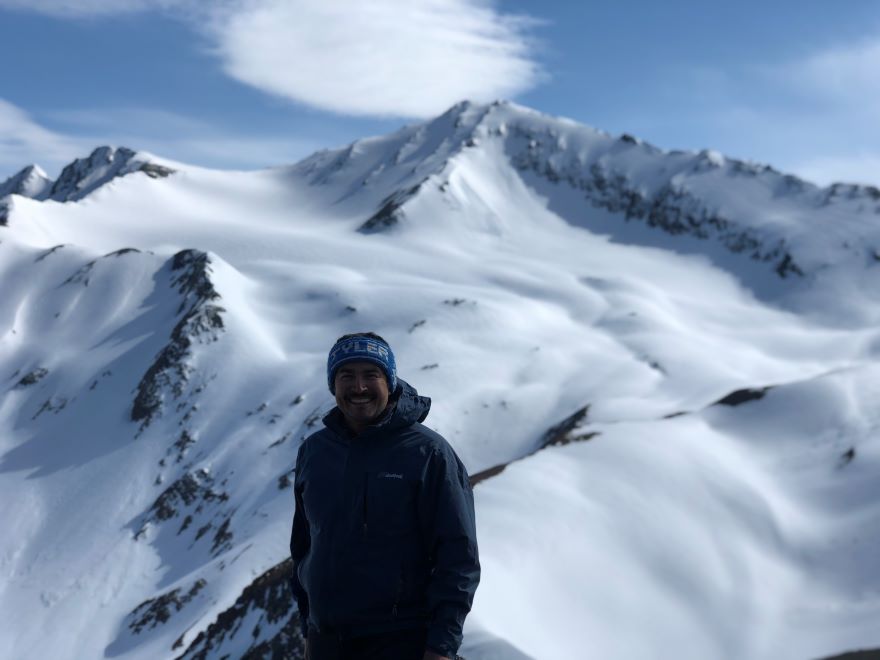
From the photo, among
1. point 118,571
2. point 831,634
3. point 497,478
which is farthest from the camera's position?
point 118,571

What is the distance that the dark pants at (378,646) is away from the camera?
437 centimetres

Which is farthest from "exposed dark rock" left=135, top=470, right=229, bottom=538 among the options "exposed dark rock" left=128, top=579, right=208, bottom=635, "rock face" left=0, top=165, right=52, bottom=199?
"rock face" left=0, top=165, right=52, bottom=199

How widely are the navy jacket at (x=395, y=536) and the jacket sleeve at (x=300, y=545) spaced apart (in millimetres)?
467

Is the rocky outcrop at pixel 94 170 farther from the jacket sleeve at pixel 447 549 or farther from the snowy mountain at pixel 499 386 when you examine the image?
the jacket sleeve at pixel 447 549

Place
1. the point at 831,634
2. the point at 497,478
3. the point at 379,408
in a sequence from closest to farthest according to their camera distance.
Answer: the point at 379,408, the point at 831,634, the point at 497,478

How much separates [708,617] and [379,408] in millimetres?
15842

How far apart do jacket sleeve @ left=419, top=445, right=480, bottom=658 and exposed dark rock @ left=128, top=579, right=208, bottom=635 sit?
3387cm

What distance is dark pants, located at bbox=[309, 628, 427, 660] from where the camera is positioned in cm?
437

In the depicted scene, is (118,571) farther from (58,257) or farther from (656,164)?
(656,164)

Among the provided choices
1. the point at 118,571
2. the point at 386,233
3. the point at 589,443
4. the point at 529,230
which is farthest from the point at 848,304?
the point at 118,571

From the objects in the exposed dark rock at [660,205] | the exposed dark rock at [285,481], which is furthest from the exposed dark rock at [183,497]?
the exposed dark rock at [660,205]

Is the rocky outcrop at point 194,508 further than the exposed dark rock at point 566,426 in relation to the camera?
Yes

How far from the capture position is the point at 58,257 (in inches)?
3137

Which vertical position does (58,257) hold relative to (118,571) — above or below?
above
